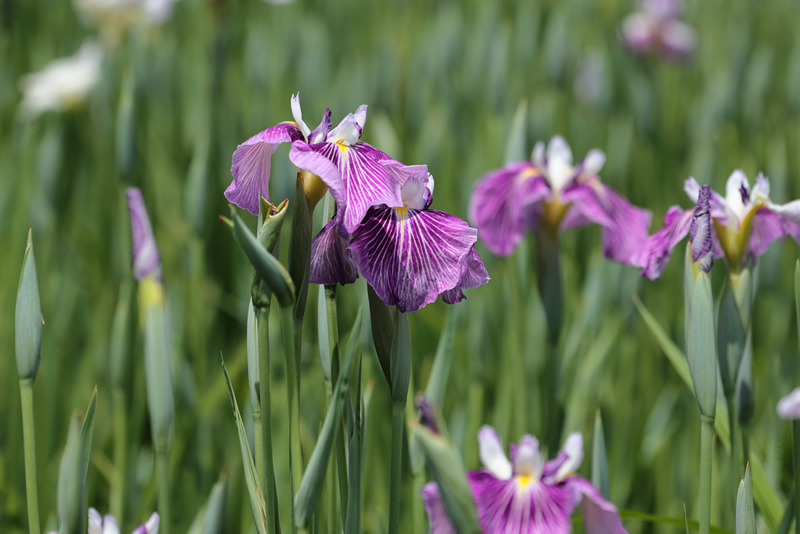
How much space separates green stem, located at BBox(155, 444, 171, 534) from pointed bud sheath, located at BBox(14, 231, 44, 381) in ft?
0.59

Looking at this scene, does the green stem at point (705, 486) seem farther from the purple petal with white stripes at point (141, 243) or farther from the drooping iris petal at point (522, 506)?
the purple petal with white stripes at point (141, 243)

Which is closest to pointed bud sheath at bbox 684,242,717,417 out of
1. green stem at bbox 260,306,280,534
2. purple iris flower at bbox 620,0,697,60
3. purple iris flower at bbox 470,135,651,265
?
green stem at bbox 260,306,280,534

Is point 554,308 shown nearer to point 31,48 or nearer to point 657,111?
point 657,111

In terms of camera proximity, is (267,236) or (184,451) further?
(184,451)

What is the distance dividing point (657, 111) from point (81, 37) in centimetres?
234

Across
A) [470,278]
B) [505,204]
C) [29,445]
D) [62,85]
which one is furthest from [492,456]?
[62,85]

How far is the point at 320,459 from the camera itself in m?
0.47

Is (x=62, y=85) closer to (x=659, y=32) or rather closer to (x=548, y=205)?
(x=548, y=205)

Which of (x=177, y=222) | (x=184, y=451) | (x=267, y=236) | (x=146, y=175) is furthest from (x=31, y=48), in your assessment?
(x=267, y=236)

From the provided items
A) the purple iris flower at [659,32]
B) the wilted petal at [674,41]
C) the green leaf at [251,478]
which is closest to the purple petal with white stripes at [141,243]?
the green leaf at [251,478]

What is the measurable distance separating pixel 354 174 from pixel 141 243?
36 centimetres

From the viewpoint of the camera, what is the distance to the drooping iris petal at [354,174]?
470mm

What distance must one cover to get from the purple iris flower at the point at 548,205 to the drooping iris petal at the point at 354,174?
522 mm

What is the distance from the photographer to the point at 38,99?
1925 mm
